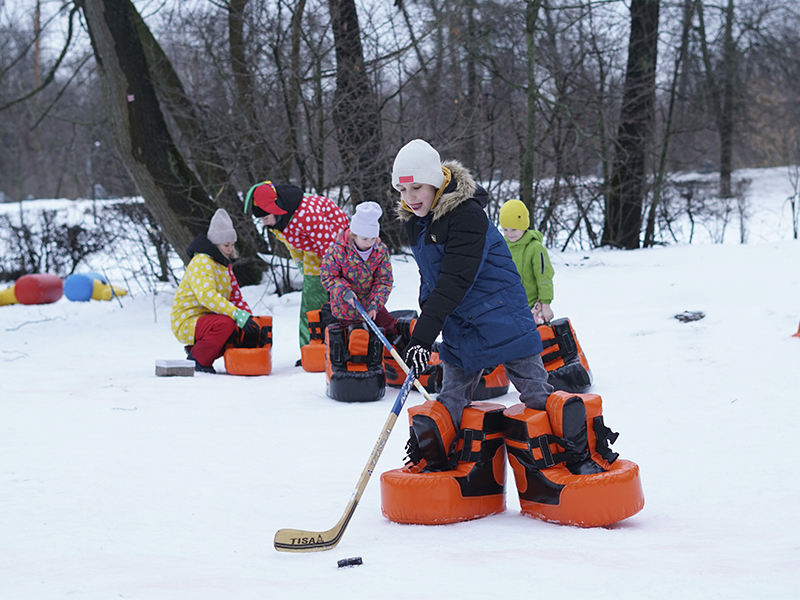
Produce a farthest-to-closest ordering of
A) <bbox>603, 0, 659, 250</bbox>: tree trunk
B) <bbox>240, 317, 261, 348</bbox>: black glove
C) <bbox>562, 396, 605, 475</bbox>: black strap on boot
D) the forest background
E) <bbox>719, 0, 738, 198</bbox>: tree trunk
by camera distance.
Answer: <bbox>719, 0, 738, 198</bbox>: tree trunk < <bbox>603, 0, 659, 250</bbox>: tree trunk < the forest background < <bbox>240, 317, 261, 348</bbox>: black glove < <bbox>562, 396, 605, 475</bbox>: black strap on boot

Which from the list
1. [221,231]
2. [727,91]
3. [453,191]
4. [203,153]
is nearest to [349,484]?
[453,191]

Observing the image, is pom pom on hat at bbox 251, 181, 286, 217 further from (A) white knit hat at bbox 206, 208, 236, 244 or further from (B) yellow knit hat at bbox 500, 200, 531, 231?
(B) yellow knit hat at bbox 500, 200, 531, 231

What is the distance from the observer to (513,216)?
15.9ft

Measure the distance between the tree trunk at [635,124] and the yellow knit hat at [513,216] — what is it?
21.7 ft

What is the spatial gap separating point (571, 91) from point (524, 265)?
6596mm

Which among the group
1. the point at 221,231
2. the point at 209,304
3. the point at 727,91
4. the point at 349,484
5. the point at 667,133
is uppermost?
the point at 727,91

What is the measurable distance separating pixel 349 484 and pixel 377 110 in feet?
21.1

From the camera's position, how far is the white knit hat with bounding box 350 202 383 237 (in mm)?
4836

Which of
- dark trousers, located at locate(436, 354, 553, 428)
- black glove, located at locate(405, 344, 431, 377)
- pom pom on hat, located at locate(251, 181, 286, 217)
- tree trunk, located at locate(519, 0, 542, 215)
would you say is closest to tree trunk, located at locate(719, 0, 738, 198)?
tree trunk, located at locate(519, 0, 542, 215)

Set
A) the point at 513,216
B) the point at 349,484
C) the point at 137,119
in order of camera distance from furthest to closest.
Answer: the point at 137,119 → the point at 513,216 → the point at 349,484

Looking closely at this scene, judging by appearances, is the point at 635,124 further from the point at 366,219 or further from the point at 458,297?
the point at 458,297

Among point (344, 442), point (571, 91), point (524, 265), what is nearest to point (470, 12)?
point (571, 91)

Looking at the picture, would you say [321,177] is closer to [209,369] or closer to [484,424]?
[209,369]

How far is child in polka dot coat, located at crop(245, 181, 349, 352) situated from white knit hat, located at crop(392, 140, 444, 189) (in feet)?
10.7
